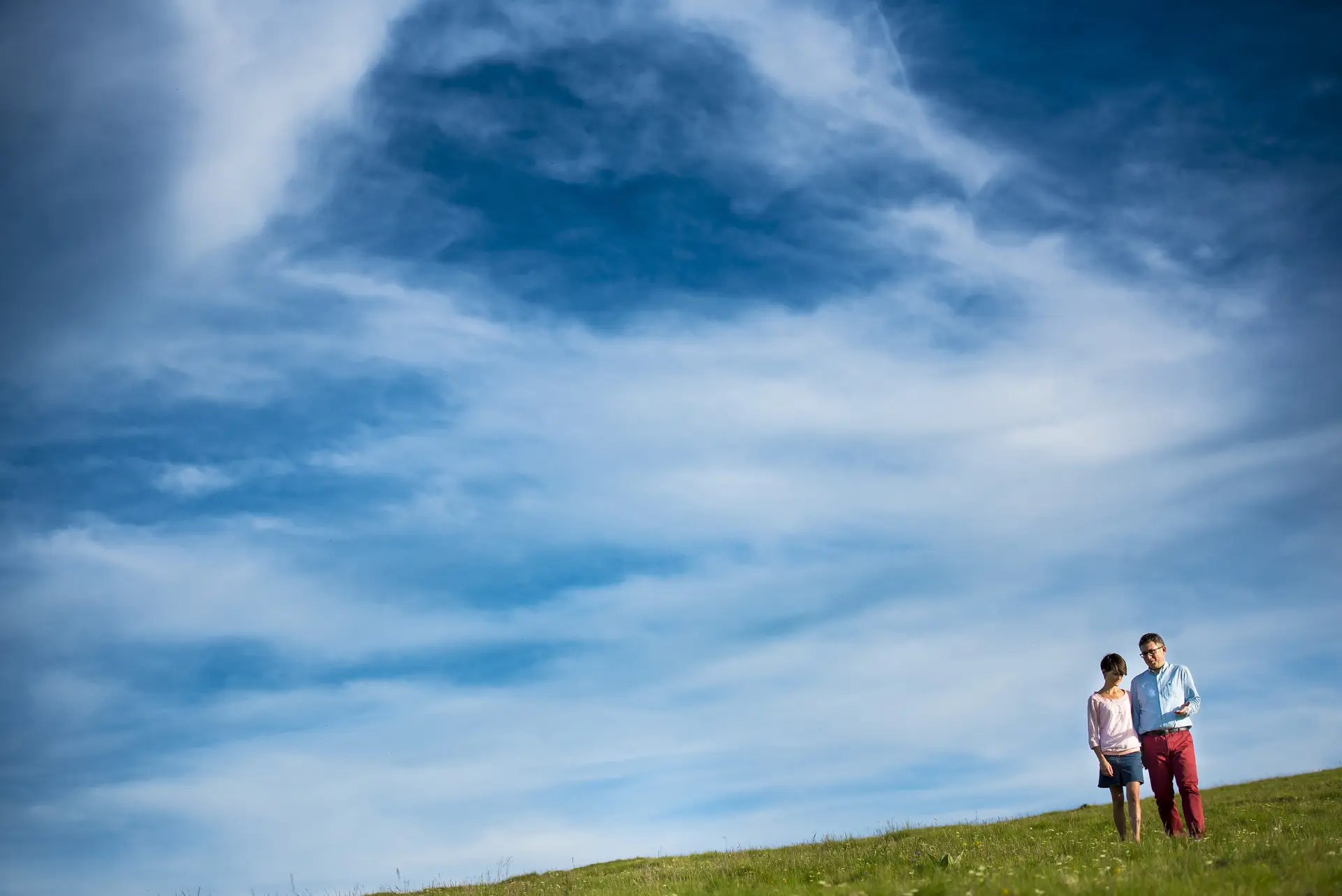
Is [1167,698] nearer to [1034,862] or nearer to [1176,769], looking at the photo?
[1176,769]

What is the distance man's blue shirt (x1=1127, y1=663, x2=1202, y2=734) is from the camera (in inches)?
567

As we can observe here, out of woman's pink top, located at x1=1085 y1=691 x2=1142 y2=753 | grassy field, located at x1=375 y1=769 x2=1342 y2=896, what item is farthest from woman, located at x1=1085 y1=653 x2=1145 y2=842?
grassy field, located at x1=375 y1=769 x2=1342 y2=896

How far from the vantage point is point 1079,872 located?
10281 millimetres

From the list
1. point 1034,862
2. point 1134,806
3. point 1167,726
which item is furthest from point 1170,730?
point 1034,862

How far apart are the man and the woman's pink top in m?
0.18

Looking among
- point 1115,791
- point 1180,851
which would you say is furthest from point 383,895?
point 1180,851

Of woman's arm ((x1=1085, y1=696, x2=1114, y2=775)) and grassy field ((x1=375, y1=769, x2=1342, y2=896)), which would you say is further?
woman's arm ((x1=1085, y1=696, x2=1114, y2=775))

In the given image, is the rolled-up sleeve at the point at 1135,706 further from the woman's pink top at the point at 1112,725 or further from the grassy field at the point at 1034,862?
the grassy field at the point at 1034,862

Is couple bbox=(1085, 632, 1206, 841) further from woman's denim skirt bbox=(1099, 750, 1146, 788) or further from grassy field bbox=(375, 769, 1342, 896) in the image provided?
grassy field bbox=(375, 769, 1342, 896)

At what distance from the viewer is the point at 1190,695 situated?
568 inches

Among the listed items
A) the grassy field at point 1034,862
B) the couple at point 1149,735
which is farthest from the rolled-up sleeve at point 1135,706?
the grassy field at point 1034,862

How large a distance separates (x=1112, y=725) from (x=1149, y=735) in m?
0.52

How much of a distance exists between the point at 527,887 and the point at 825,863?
6086 mm

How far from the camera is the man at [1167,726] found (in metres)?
14.4
